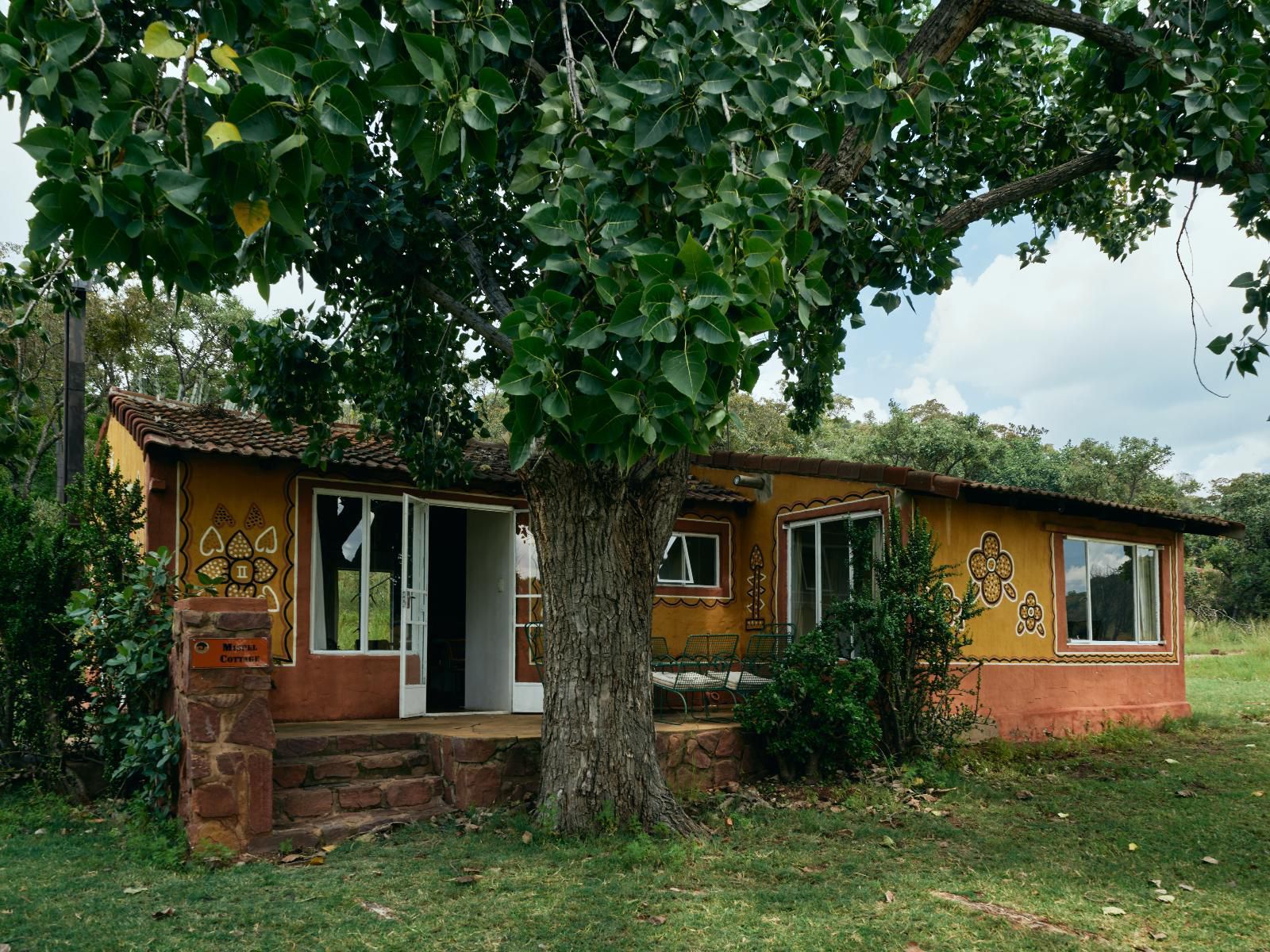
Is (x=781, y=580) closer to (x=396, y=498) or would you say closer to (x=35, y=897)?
(x=396, y=498)

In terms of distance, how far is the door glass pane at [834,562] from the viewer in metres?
10.6

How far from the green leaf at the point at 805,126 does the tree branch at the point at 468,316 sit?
241 cm

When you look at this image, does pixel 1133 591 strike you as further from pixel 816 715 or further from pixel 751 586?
pixel 816 715

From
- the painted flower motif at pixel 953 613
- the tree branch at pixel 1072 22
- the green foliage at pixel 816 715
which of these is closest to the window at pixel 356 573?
the green foliage at pixel 816 715

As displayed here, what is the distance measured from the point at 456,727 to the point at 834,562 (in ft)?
15.0

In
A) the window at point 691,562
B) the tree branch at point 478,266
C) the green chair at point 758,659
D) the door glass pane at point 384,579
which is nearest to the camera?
the tree branch at point 478,266

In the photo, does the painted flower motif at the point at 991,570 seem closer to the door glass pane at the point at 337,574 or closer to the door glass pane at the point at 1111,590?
the door glass pane at the point at 1111,590

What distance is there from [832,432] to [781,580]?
2389 centimetres

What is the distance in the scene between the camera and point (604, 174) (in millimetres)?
4387

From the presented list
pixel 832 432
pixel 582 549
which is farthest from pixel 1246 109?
pixel 832 432

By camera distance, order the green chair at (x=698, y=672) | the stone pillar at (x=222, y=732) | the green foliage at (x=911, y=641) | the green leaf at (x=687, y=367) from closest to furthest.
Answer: the green leaf at (x=687, y=367)
the stone pillar at (x=222, y=732)
the green foliage at (x=911, y=641)
the green chair at (x=698, y=672)

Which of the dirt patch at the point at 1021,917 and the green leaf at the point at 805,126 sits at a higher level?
the green leaf at the point at 805,126

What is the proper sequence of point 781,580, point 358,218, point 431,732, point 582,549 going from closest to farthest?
point 582,549, point 358,218, point 431,732, point 781,580

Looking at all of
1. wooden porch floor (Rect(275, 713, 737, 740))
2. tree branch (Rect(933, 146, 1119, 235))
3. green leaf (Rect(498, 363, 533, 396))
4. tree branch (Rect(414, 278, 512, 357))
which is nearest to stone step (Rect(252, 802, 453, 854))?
wooden porch floor (Rect(275, 713, 737, 740))
